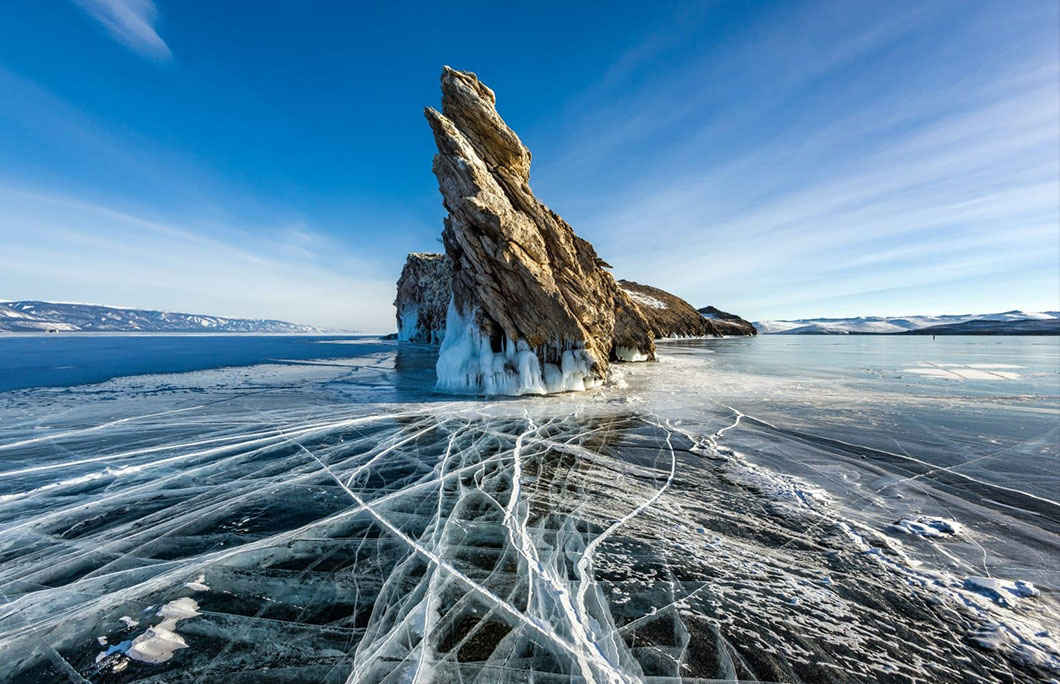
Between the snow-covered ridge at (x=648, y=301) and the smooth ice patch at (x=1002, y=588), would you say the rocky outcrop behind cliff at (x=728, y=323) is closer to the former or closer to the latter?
the snow-covered ridge at (x=648, y=301)

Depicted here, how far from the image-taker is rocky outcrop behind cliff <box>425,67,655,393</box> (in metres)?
16.8

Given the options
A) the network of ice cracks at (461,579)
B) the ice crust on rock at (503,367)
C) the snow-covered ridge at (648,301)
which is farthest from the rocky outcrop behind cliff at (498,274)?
the snow-covered ridge at (648,301)

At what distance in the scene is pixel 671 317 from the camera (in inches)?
3398

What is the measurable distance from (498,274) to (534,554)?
1426 centimetres

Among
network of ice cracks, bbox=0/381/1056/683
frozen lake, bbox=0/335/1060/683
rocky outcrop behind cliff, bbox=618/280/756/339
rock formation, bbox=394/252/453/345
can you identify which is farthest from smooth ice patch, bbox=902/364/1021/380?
rocky outcrop behind cliff, bbox=618/280/756/339

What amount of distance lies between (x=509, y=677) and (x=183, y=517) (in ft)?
20.2

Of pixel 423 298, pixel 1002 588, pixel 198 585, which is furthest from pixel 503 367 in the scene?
pixel 423 298

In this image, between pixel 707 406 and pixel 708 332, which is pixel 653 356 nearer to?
pixel 707 406

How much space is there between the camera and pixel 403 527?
537 centimetres

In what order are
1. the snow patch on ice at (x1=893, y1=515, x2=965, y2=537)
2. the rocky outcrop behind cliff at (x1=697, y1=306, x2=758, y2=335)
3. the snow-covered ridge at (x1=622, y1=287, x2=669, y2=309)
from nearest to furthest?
1. the snow patch on ice at (x1=893, y1=515, x2=965, y2=537)
2. the snow-covered ridge at (x1=622, y1=287, x2=669, y2=309)
3. the rocky outcrop behind cliff at (x1=697, y1=306, x2=758, y2=335)

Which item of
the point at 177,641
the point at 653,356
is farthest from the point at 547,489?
the point at 653,356

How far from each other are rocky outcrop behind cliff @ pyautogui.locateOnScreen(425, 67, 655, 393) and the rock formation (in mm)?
34022

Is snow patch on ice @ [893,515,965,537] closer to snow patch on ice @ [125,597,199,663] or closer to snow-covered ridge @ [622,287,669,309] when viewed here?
snow patch on ice @ [125,597,199,663]

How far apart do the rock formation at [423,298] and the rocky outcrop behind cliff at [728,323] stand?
82.0 metres
